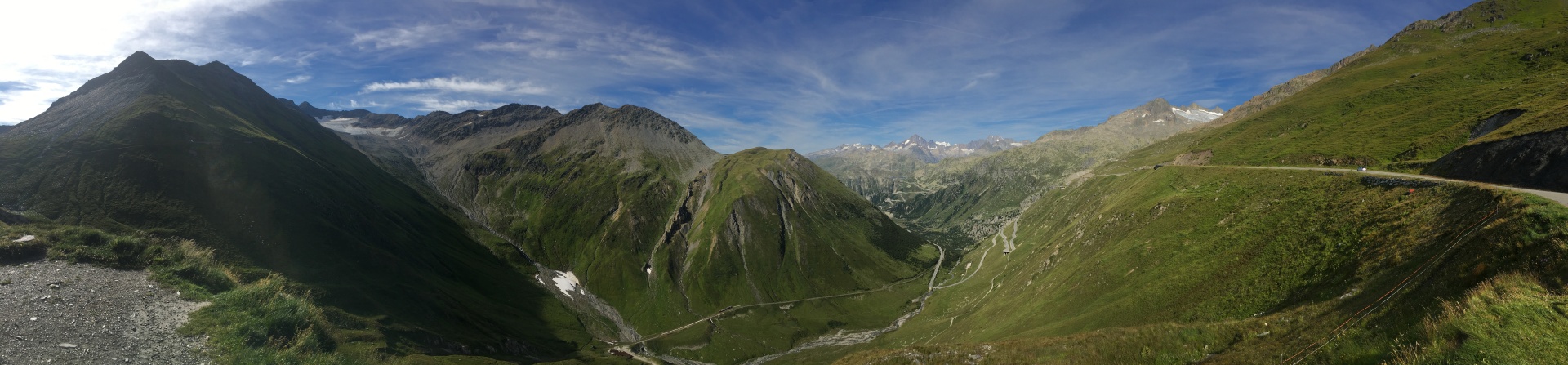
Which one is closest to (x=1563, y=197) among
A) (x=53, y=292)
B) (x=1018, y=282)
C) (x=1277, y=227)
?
(x=1277, y=227)

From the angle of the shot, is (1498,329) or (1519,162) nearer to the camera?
(1498,329)

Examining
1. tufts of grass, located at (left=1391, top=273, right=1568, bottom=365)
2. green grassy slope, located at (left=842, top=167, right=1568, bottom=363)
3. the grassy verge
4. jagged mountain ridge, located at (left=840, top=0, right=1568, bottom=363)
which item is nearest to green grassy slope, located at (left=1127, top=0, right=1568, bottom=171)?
jagged mountain ridge, located at (left=840, top=0, right=1568, bottom=363)

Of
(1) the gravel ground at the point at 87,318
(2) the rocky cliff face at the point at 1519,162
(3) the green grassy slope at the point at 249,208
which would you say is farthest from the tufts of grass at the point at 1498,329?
(3) the green grassy slope at the point at 249,208

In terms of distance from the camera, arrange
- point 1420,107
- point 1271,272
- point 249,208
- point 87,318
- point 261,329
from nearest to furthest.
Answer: point 87,318 < point 261,329 < point 1271,272 < point 1420,107 < point 249,208

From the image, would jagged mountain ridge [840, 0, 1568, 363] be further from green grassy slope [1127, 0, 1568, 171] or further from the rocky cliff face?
green grassy slope [1127, 0, 1568, 171]

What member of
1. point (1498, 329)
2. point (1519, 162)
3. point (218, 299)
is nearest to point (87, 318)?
point (218, 299)

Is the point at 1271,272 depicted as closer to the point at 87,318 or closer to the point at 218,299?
the point at 218,299
